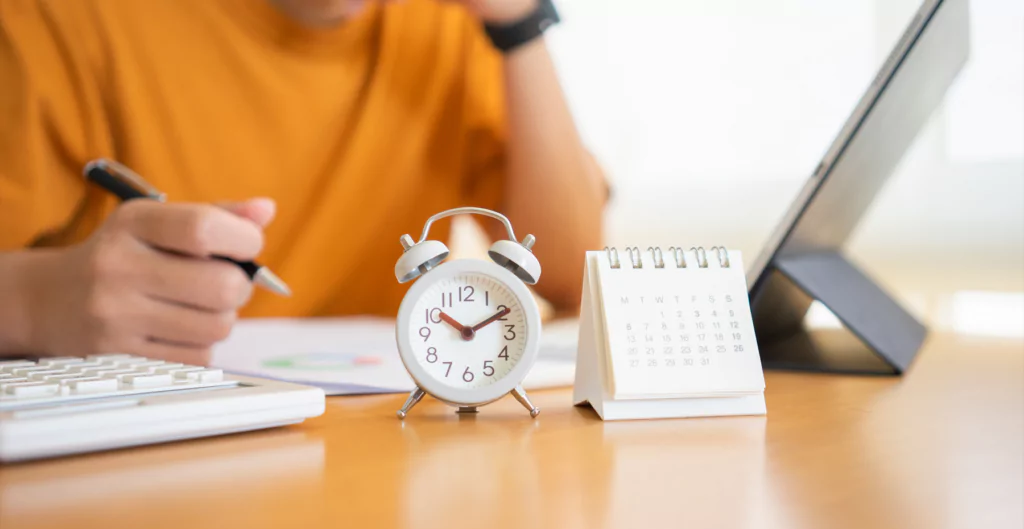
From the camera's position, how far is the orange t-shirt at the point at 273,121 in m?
1.30

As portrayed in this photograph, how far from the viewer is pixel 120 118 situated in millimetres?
1378

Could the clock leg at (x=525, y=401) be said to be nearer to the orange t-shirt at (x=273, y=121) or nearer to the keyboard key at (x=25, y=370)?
the keyboard key at (x=25, y=370)

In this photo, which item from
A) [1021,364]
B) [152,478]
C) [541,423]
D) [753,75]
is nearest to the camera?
[152,478]

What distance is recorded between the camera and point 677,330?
54 centimetres

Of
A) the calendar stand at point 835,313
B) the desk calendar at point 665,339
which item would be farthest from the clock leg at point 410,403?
the calendar stand at point 835,313

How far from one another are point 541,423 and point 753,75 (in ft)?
3.84

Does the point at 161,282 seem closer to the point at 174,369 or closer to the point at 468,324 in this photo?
the point at 174,369

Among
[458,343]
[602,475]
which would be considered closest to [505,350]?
[458,343]

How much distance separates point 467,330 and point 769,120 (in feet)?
3.70

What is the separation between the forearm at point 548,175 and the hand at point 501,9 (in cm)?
8

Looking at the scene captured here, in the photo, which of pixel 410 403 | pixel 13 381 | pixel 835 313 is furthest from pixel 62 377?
pixel 835 313

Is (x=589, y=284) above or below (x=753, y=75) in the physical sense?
below

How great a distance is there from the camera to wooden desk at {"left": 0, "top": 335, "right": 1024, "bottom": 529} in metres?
0.32

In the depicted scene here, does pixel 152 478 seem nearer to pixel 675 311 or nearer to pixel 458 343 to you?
pixel 458 343
